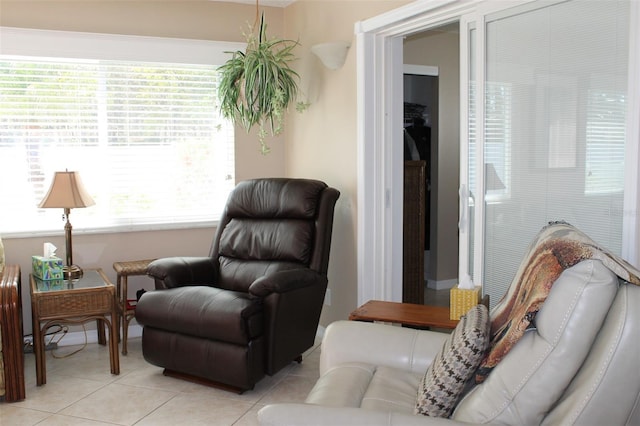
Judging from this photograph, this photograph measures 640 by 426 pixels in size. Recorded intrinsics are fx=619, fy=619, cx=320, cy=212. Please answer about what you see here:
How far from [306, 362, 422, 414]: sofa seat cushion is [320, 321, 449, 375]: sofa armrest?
39 mm

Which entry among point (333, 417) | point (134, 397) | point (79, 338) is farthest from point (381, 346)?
point (79, 338)

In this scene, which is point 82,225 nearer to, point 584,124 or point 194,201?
point 194,201

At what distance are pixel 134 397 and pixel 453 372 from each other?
2103 millimetres

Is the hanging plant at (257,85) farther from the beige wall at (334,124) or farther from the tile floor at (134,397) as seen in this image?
the tile floor at (134,397)

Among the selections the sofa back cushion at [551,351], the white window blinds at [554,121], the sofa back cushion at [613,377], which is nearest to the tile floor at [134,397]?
the white window blinds at [554,121]

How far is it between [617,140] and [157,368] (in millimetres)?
2808

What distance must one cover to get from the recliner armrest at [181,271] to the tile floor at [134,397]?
552mm

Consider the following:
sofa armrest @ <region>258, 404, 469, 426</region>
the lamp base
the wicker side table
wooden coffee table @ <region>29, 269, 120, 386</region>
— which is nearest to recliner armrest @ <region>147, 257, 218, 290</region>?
wooden coffee table @ <region>29, 269, 120, 386</region>

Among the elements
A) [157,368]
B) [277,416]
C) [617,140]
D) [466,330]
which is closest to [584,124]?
[617,140]

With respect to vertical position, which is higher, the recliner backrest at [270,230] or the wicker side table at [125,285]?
the recliner backrest at [270,230]

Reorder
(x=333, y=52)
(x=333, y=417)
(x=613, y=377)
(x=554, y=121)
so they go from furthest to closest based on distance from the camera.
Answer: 1. (x=333, y=52)
2. (x=554, y=121)
3. (x=333, y=417)
4. (x=613, y=377)

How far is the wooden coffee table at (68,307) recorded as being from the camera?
11.2 ft

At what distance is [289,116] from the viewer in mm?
4840

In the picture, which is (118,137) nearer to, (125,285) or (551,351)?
(125,285)
